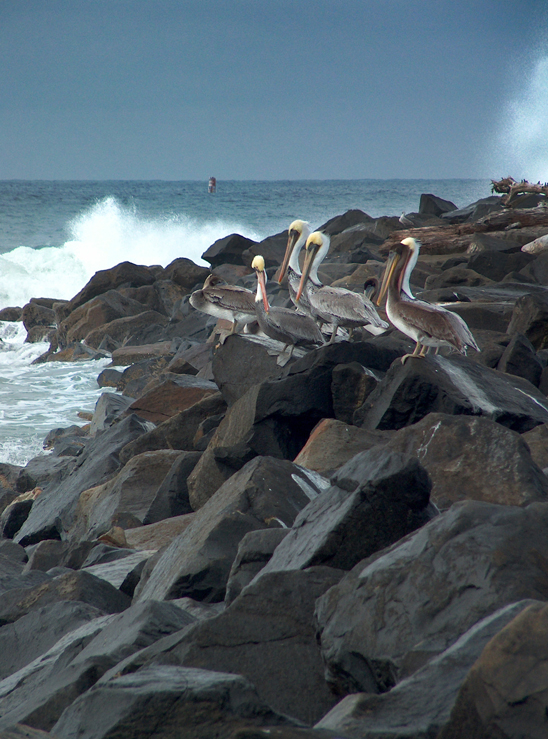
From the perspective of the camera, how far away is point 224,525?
12.0 ft

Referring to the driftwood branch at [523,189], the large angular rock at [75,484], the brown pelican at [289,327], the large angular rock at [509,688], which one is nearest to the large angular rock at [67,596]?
the large angular rock at [75,484]

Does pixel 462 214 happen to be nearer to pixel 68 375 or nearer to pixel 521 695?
pixel 68 375

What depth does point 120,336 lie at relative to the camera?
16.8 metres

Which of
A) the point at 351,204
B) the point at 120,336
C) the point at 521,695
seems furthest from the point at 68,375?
the point at 351,204

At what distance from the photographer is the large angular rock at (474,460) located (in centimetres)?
357

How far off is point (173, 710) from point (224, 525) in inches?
71.1

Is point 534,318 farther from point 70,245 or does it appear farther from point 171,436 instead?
point 70,245

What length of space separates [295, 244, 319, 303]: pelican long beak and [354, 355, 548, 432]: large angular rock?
9.83ft

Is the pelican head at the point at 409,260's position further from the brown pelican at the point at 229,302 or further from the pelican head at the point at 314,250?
the brown pelican at the point at 229,302

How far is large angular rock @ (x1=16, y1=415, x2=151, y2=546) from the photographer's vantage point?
6.38 m

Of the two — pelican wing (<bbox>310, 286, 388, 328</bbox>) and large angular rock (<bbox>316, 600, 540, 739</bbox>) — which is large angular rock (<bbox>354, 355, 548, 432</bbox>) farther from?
large angular rock (<bbox>316, 600, 540, 739</bbox>)

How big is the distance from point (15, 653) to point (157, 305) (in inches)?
633

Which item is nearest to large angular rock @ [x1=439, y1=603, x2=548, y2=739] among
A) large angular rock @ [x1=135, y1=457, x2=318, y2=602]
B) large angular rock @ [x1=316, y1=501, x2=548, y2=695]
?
large angular rock @ [x1=316, y1=501, x2=548, y2=695]

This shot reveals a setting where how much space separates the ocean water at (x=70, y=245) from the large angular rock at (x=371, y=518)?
26.5 feet
